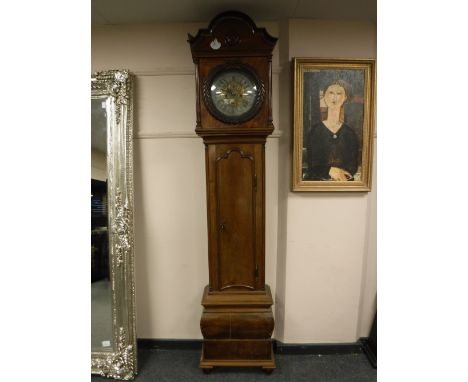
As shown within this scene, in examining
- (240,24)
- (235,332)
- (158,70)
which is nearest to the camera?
(240,24)

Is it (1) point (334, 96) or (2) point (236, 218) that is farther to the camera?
(1) point (334, 96)

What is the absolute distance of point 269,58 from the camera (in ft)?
5.57

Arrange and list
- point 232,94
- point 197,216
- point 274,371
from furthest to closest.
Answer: point 197,216 → point 274,371 → point 232,94

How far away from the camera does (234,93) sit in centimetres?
→ 174

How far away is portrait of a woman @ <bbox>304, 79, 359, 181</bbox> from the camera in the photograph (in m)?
1.96

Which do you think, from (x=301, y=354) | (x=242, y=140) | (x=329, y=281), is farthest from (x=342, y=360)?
(x=242, y=140)

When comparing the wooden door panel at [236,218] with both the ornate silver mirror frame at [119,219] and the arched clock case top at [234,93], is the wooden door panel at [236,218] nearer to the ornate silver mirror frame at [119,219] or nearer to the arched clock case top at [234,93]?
the arched clock case top at [234,93]

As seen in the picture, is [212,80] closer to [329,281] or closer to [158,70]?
[158,70]

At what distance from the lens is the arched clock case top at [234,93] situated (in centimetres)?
Result: 171

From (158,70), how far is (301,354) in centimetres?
236

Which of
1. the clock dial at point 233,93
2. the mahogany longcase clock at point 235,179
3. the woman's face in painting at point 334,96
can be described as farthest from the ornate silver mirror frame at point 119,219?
the woman's face in painting at point 334,96

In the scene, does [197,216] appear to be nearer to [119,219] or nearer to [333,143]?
[119,219]

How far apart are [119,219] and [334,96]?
5.72ft

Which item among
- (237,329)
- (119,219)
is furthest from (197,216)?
(237,329)
